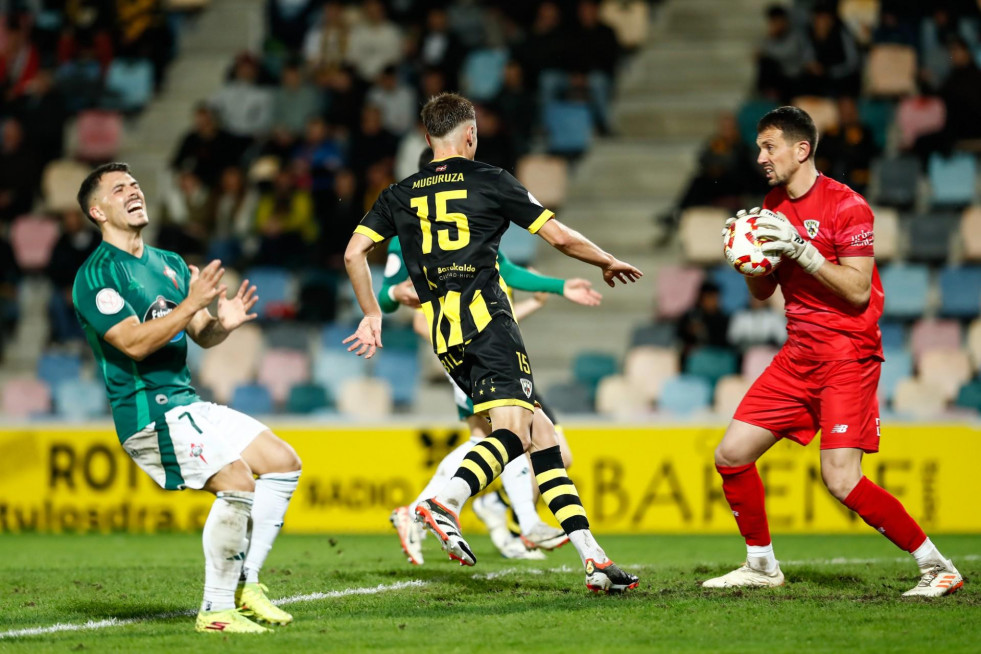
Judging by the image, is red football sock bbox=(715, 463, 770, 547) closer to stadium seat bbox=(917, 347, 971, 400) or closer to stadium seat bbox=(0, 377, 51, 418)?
stadium seat bbox=(917, 347, 971, 400)

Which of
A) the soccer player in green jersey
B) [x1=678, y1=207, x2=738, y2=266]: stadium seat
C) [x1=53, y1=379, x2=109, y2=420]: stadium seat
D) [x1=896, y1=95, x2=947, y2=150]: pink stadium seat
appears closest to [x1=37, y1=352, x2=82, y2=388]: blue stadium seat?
[x1=53, y1=379, x2=109, y2=420]: stadium seat

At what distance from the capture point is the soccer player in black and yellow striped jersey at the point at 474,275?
5906 millimetres

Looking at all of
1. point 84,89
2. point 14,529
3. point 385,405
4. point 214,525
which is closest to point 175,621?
point 214,525

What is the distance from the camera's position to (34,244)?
15.8m

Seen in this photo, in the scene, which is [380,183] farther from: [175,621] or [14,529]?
[175,621]

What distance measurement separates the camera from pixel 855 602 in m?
5.89

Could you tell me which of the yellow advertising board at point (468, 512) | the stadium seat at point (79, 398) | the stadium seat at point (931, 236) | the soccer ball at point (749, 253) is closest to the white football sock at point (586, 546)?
the soccer ball at point (749, 253)

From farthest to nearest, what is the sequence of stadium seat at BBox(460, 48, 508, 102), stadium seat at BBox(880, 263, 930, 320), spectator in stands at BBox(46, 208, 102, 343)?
stadium seat at BBox(460, 48, 508, 102)
spectator in stands at BBox(46, 208, 102, 343)
stadium seat at BBox(880, 263, 930, 320)

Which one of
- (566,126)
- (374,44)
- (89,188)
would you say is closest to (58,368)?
(374,44)

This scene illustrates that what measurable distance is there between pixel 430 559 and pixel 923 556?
324cm

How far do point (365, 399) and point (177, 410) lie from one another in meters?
7.51

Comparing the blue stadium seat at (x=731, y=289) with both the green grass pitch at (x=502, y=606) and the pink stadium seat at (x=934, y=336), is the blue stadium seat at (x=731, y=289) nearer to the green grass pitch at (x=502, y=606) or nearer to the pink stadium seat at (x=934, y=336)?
the pink stadium seat at (x=934, y=336)

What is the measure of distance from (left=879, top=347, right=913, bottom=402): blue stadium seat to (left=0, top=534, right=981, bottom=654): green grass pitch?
3.57 meters

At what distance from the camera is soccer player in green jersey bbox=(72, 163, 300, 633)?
534 centimetres
